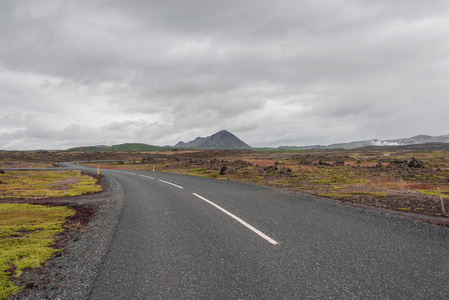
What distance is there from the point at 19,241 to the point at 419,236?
1151 centimetres

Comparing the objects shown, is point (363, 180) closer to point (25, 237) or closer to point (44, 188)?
point (25, 237)

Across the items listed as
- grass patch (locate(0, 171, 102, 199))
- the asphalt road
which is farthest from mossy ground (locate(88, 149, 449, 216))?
grass patch (locate(0, 171, 102, 199))

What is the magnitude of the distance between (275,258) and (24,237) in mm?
7435

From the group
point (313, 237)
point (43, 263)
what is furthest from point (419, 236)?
point (43, 263)

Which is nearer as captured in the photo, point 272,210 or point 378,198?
point 272,210

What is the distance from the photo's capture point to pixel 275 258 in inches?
201

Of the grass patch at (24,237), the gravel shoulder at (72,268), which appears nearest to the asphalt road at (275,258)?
the gravel shoulder at (72,268)

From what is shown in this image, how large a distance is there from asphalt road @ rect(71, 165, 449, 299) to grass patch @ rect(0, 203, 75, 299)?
1.58m

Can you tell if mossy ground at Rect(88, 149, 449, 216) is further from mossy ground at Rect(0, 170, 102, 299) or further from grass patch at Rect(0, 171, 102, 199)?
grass patch at Rect(0, 171, 102, 199)

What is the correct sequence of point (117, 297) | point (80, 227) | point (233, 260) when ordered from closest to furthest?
1. point (117, 297)
2. point (233, 260)
3. point (80, 227)

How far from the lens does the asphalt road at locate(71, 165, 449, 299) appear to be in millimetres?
3920

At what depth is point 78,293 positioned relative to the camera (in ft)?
12.8

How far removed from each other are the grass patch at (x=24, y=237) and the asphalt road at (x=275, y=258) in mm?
1585

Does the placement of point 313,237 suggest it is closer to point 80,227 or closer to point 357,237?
point 357,237
